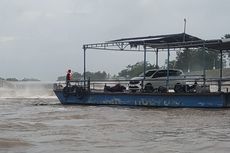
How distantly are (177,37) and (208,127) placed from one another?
30.8ft

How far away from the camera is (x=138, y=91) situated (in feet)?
80.4

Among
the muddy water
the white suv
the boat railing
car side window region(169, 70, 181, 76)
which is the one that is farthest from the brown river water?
car side window region(169, 70, 181, 76)

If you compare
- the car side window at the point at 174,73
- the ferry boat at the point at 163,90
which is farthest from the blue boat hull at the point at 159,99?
the car side window at the point at 174,73

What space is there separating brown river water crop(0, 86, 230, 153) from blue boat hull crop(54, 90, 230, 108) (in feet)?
1.87

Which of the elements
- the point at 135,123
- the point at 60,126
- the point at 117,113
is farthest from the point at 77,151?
the point at 117,113

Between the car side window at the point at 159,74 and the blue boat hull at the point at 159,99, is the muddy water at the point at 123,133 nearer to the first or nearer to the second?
the blue boat hull at the point at 159,99

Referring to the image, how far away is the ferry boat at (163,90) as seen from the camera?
71.3ft

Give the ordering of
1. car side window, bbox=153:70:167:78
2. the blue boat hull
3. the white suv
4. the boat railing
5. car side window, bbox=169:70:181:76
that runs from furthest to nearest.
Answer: car side window, bbox=169:70:181:76
car side window, bbox=153:70:167:78
the white suv
the boat railing
the blue boat hull

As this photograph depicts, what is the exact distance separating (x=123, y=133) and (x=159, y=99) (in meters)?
9.15

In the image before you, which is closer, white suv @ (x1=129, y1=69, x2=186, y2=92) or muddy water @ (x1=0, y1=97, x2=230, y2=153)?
muddy water @ (x1=0, y1=97, x2=230, y2=153)

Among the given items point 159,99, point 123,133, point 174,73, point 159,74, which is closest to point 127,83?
point 159,74

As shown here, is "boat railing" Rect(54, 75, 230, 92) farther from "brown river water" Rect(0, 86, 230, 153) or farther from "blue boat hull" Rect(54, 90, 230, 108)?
"brown river water" Rect(0, 86, 230, 153)

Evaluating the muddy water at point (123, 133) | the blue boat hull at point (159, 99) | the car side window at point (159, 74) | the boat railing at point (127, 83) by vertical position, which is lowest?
the muddy water at point (123, 133)

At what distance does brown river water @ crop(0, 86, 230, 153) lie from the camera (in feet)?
36.9
